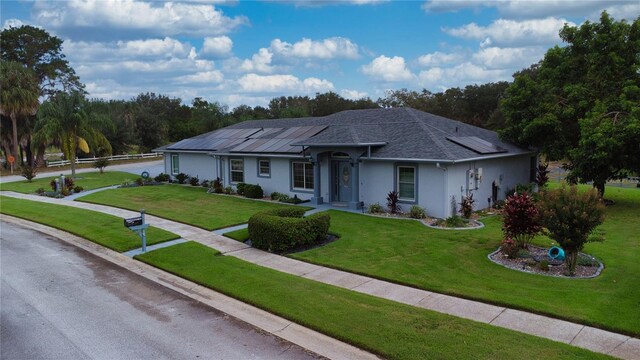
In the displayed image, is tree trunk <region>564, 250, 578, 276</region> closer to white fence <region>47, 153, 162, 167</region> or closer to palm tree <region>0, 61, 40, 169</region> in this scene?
palm tree <region>0, 61, 40, 169</region>

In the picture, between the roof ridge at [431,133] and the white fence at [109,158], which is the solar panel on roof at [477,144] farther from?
the white fence at [109,158]

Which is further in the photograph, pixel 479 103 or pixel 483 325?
pixel 479 103

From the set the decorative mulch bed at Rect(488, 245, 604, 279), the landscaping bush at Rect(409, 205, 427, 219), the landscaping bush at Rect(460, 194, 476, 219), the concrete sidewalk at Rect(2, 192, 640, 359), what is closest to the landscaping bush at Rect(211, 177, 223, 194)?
the concrete sidewalk at Rect(2, 192, 640, 359)

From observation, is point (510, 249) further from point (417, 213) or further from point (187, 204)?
point (187, 204)

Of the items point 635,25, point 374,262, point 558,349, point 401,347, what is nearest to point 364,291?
point 374,262

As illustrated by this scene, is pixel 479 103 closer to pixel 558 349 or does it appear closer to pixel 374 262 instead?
pixel 374 262

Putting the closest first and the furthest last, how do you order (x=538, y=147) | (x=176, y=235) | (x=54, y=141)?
(x=176, y=235) < (x=538, y=147) < (x=54, y=141)
